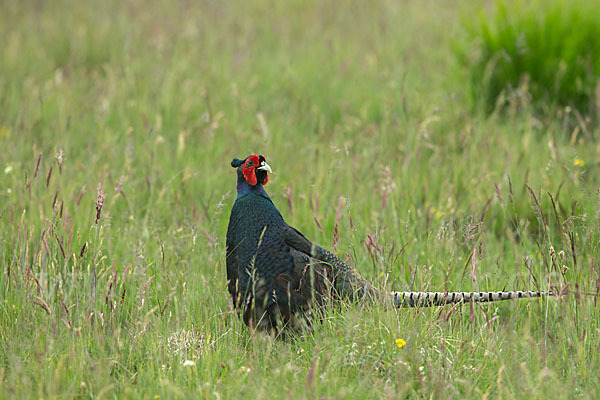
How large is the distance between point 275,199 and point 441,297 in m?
1.80

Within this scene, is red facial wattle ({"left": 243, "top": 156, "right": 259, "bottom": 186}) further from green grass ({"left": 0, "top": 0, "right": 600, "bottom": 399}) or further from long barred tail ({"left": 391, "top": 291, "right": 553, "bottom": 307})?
long barred tail ({"left": 391, "top": 291, "right": 553, "bottom": 307})

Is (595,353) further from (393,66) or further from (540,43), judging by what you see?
(393,66)

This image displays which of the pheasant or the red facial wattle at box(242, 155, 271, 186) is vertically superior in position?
the red facial wattle at box(242, 155, 271, 186)

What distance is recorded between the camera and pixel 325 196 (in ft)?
14.0

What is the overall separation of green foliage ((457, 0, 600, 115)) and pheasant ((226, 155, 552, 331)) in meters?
3.13

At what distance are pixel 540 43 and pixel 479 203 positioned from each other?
243 cm

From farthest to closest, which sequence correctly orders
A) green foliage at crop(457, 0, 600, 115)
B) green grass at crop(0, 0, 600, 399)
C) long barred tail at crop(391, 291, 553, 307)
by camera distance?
green foliage at crop(457, 0, 600, 115)
long barred tail at crop(391, 291, 553, 307)
green grass at crop(0, 0, 600, 399)

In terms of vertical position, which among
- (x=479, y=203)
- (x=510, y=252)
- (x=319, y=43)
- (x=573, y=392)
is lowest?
(x=573, y=392)

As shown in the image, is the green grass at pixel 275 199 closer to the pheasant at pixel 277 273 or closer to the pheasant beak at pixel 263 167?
the pheasant at pixel 277 273

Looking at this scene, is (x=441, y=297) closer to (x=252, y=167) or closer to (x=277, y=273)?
(x=277, y=273)

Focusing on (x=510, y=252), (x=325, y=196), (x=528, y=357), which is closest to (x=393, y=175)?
(x=325, y=196)

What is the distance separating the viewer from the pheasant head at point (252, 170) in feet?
10.4

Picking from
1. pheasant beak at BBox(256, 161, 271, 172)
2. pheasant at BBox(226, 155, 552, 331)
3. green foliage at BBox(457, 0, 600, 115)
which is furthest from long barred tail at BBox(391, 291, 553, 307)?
green foliage at BBox(457, 0, 600, 115)

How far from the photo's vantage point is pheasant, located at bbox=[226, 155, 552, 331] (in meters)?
2.94
